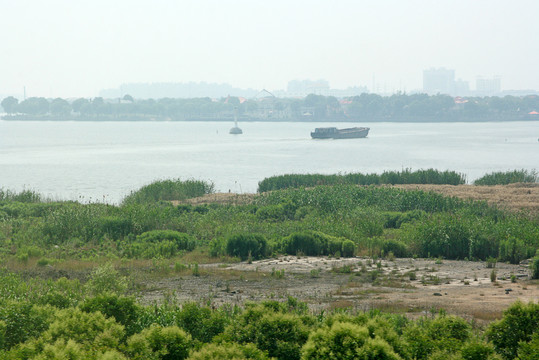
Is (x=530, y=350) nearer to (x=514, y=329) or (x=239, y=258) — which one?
(x=514, y=329)

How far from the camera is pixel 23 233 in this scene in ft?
66.6

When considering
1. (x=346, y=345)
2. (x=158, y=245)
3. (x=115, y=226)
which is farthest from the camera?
(x=115, y=226)

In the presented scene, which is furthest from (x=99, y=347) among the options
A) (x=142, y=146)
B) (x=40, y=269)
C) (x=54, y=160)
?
(x=142, y=146)

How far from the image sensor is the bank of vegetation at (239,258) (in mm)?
7926

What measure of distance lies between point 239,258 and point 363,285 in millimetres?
4610

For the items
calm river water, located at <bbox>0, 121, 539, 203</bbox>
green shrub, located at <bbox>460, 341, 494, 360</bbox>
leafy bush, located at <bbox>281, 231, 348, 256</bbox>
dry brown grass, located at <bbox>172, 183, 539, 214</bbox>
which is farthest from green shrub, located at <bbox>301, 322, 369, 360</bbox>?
calm river water, located at <bbox>0, 121, 539, 203</bbox>

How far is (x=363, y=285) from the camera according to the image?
14102 millimetres

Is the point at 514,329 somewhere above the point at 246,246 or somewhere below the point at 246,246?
above

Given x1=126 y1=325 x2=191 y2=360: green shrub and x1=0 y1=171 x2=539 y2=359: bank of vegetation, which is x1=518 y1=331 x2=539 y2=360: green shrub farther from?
x1=126 y1=325 x2=191 y2=360: green shrub

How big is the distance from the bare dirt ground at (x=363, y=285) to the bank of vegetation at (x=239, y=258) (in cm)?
82

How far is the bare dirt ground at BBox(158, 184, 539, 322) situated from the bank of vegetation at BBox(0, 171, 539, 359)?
2.70 ft

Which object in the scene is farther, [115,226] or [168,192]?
[168,192]

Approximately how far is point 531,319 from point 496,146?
326ft

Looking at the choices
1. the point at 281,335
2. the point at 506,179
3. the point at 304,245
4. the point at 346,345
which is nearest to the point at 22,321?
the point at 281,335
